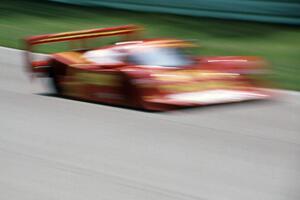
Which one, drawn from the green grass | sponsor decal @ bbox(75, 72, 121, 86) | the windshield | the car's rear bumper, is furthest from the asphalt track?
the green grass

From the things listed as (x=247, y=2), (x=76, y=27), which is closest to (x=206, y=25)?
(x=247, y=2)

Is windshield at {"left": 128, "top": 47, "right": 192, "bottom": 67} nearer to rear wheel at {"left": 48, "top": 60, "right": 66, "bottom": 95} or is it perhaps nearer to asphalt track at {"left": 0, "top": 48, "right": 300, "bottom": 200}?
asphalt track at {"left": 0, "top": 48, "right": 300, "bottom": 200}

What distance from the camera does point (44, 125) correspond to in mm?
7156

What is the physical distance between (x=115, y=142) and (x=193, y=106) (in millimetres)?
1354

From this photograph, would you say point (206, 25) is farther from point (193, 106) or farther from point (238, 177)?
point (238, 177)

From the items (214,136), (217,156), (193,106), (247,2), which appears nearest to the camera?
(217,156)

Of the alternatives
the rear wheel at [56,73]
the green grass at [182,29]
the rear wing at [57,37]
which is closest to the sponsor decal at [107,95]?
the rear wheel at [56,73]

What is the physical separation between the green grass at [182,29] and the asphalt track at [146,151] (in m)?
2.38

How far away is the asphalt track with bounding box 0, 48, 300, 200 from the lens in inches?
210

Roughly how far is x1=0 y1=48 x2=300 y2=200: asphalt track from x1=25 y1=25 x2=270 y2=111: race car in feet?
0.40

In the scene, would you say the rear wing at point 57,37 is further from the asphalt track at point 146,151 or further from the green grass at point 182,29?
the green grass at point 182,29

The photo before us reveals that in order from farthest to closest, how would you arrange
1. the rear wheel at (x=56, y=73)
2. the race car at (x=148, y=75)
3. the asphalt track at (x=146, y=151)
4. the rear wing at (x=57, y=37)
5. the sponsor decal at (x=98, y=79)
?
1. the rear wing at (x=57, y=37)
2. the rear wheel at (x=56, y=73)
3. the sponsor decal at (x=98, y=79)
4. the race car at (x=148, y=75)
5. the asphalt track at (x=146, y=151)

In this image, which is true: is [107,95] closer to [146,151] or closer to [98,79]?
[98,79]

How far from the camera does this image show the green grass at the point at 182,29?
11.2 meters
